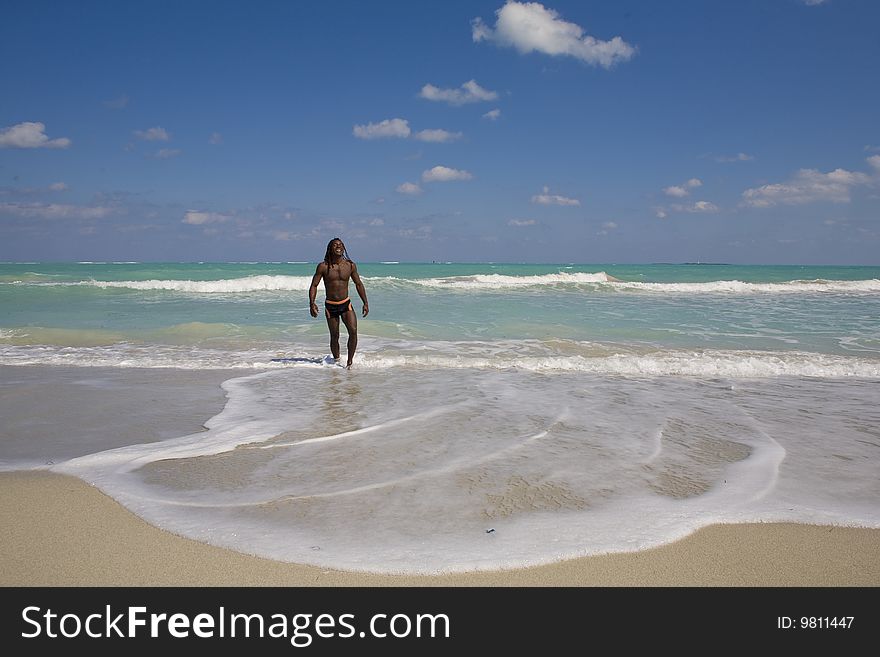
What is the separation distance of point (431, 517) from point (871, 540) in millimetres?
2497

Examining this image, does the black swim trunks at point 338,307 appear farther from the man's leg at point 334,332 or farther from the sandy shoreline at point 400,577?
the sandy shoreline at point 400,577

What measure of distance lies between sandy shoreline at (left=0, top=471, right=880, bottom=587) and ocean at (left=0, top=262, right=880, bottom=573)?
114 millimetres

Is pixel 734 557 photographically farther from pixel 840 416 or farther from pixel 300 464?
pixel 840 416

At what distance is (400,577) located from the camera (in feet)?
8.54

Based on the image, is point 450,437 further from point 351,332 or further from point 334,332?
point 334,332

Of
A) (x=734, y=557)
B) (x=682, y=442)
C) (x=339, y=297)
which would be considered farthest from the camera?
(x=339, y=297)

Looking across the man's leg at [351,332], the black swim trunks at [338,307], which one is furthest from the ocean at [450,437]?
the black swim trunks at [338,307]

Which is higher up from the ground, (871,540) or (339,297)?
(339,297)

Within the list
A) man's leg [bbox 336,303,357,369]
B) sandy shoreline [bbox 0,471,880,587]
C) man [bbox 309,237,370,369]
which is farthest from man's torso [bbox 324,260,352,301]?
sandy shoreline [bbox 0,471,880,587]

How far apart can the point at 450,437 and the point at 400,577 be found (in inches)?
95.2

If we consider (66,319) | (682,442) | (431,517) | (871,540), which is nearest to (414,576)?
(431,517)

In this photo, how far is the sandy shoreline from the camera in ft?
8.39

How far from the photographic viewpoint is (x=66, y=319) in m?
14.7

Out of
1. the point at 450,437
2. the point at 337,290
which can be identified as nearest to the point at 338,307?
the point at 337,290
